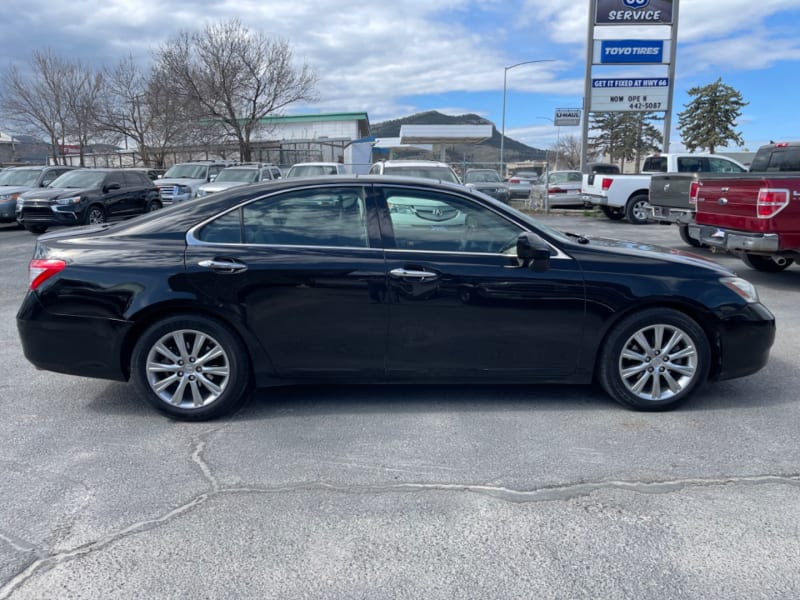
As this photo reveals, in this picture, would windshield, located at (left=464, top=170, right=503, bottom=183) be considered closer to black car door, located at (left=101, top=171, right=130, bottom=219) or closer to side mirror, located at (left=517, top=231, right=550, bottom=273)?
black car door, located at (left=101, top=171, right=130, bottom=219)

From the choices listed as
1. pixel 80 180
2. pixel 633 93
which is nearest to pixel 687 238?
pixel 633 93

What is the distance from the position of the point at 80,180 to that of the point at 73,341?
1437 cm

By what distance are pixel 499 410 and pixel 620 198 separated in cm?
1515

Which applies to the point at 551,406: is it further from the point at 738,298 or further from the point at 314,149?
the point at 314,149

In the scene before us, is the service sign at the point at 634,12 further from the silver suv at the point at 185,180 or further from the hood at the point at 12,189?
the hood at the point at 12,189

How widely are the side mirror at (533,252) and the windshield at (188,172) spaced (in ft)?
62.9

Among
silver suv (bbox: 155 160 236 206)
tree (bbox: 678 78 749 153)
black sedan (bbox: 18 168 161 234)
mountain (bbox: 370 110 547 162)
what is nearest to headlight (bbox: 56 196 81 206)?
black sedan (bbox: 18 168 161 234)

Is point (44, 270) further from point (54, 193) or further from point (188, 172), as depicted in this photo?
point (188, 172)

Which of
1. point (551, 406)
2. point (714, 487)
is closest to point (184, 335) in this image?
point (551, 406)

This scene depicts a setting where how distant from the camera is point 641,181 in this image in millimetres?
18000

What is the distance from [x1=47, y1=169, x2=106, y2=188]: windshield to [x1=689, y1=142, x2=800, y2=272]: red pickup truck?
14.2m

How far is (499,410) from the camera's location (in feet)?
14.8

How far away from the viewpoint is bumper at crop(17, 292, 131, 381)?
4254 mm

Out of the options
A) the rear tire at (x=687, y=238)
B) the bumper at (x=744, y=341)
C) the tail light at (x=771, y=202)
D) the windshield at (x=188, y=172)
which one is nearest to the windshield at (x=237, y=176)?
the windshield at (x=188, y=172)
